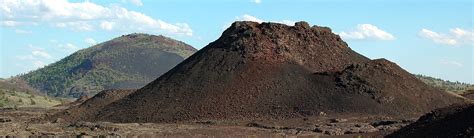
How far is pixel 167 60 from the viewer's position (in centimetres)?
18038

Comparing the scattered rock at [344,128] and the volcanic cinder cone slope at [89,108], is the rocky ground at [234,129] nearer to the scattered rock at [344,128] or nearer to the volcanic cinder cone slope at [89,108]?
the scattered rock at [344,128]

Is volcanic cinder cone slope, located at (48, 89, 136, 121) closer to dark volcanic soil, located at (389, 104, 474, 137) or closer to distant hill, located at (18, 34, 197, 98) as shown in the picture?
dark volcanic soil, located at (389, 104, 474, 137)

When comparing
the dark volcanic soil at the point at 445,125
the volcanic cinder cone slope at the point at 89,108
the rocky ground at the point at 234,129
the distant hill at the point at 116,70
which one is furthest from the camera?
the distant hill at the point at 116,70

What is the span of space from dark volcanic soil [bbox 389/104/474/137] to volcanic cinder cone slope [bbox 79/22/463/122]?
23734mm

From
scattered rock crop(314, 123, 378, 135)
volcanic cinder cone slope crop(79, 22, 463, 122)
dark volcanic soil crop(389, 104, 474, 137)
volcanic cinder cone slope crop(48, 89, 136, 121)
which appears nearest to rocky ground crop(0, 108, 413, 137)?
scattered rock crop(314, 123, 378, 135)

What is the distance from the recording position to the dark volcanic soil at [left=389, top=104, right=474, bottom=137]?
85.2 feet

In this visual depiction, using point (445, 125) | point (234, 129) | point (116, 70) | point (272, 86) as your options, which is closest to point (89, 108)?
point (272, 86)

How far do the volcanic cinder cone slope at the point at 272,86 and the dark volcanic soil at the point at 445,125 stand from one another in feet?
77.9

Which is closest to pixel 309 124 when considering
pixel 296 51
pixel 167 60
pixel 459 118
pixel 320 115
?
pixel 320 115

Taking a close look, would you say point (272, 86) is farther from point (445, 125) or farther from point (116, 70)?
point (116, 70)

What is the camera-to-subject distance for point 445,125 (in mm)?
27797

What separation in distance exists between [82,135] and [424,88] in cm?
3417

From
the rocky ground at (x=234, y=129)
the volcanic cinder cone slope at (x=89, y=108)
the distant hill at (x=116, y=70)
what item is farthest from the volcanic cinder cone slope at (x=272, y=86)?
the distant hill at (x=116, y=70)

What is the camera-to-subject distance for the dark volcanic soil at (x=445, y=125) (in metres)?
26.0
